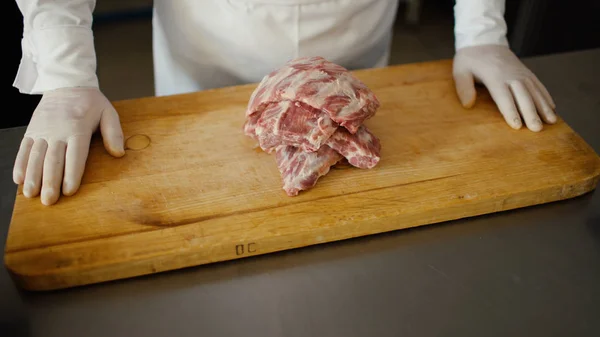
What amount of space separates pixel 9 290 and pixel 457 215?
0.95 metres

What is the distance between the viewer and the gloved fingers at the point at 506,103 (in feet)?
4.72

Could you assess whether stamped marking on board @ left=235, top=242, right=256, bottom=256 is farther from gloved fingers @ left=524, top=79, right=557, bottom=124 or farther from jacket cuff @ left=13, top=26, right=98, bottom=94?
gloved fingers @ left=524, top=79, right=557, bottom=124

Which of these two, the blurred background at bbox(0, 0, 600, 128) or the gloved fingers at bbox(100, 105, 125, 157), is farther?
the blurred background at bbox(0, 0, 600, 128)

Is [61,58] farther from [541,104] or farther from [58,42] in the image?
[541,104]

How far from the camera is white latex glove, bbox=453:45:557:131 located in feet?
4.76

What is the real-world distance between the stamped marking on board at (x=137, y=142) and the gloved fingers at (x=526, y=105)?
0.98 meters

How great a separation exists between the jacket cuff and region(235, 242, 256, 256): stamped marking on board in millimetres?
655

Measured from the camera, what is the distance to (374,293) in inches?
41.7

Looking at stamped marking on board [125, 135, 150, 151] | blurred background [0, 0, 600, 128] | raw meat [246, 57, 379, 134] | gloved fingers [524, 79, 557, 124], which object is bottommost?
blurred background [0, 0, 600, 128]

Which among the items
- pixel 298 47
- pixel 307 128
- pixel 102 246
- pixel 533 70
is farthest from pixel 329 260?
pixel 533 70

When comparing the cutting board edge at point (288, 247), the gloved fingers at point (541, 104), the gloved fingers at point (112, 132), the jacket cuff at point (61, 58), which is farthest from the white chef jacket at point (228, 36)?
the cutting board edge at point (288, 247)

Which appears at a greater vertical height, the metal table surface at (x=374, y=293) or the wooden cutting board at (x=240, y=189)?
the wooden cutting board at (x=240, y=189)

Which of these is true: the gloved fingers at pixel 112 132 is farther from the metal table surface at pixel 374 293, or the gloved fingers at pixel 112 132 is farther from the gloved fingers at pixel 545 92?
the gloved fingers at pixel 545 92

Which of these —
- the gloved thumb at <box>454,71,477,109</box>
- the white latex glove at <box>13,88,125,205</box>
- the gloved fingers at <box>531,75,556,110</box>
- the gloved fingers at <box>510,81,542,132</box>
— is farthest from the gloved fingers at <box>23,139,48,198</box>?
the gloved fingers at <box>531,75,556,110</box>
